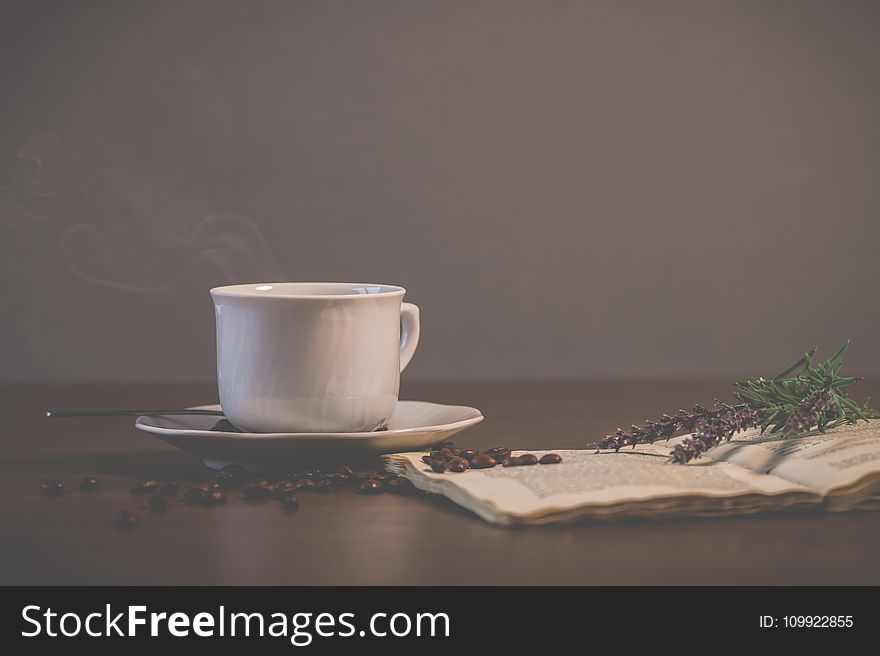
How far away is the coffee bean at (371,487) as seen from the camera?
1.14 meters

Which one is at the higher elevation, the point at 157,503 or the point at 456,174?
the point at 456,174

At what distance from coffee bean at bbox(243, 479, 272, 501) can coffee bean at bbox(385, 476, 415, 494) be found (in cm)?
13

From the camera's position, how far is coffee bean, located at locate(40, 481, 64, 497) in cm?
115

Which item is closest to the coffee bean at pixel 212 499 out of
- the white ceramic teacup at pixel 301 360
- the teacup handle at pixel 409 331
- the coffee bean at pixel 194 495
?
the coffee bean at pixel 194 495

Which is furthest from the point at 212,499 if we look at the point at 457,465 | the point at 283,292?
the point at 283,292

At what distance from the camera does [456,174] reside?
261 centimetres

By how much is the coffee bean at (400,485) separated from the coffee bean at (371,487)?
12 mm

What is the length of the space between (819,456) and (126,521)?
659 millimetres

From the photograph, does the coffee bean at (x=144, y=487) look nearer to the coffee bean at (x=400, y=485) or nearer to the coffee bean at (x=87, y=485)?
the coffee bean at (x=87, y=485)

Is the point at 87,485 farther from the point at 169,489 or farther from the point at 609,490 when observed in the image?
the point at 609,490

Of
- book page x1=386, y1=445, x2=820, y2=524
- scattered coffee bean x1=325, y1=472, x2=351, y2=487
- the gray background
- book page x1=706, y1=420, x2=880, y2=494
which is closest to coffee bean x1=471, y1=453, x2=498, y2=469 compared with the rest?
book page x1=386, y1=445, x2=820, y2=524

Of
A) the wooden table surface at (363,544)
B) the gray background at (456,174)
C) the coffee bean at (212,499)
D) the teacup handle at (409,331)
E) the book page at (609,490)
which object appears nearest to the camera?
the wooden table surface at (363,544)

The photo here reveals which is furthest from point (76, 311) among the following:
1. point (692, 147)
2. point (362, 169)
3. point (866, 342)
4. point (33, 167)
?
point (866, 342)

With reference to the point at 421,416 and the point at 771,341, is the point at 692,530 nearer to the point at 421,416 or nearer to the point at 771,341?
the point at 421,416
